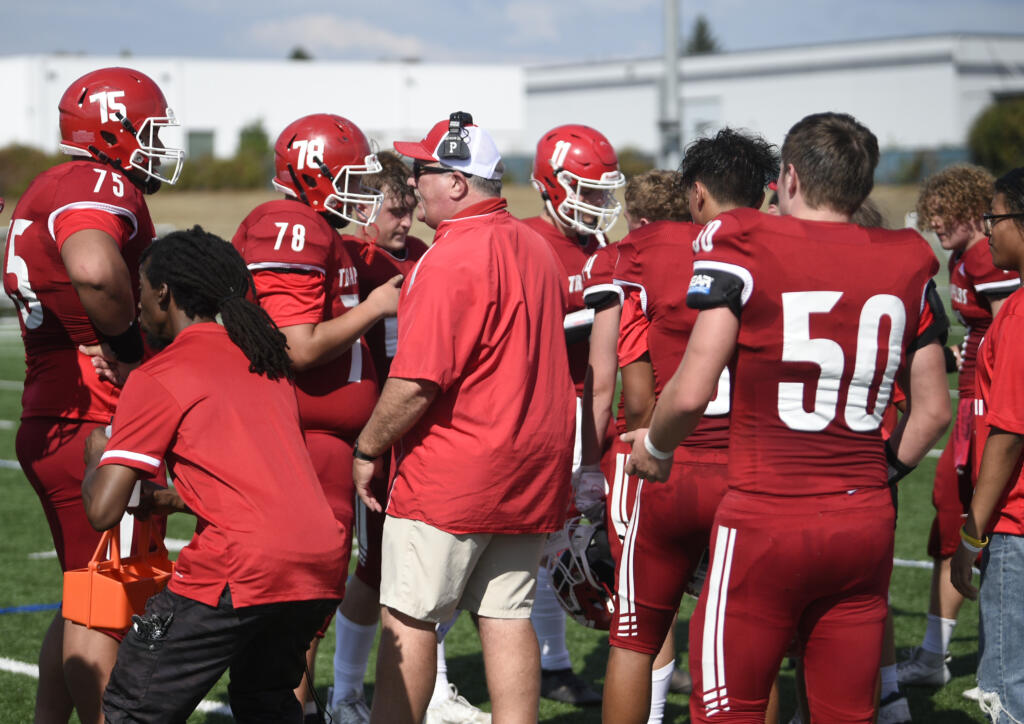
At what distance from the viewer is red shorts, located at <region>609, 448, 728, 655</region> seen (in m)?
3.72

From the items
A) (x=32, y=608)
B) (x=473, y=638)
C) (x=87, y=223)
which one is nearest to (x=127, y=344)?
(x=87, y=223)

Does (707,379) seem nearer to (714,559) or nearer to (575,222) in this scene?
(714,559)

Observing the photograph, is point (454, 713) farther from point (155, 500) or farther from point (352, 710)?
point (155, 500)

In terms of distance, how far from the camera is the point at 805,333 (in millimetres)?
2996

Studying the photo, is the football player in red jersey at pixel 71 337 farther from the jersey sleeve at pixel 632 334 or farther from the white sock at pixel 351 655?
the jersey sleeve at pixel 632 334

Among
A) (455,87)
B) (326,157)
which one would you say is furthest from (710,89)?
(326,157)

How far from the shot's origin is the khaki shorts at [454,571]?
147 inches

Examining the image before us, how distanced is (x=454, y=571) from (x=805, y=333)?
1.35 m

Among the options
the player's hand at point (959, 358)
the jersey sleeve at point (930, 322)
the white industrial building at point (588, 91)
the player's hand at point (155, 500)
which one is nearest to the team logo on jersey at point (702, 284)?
the jersey sleeve at point (930, 322)

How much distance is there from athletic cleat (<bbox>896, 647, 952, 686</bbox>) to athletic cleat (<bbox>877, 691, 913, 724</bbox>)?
21.2 inches

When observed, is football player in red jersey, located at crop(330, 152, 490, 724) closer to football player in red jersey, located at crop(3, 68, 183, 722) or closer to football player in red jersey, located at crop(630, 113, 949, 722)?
football player in red jersey, located at crop(3, 68, 183, 722)

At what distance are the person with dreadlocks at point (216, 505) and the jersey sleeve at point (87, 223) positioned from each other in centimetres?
62

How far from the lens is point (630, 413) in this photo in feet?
13.8

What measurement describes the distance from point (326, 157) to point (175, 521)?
5.02 meters
